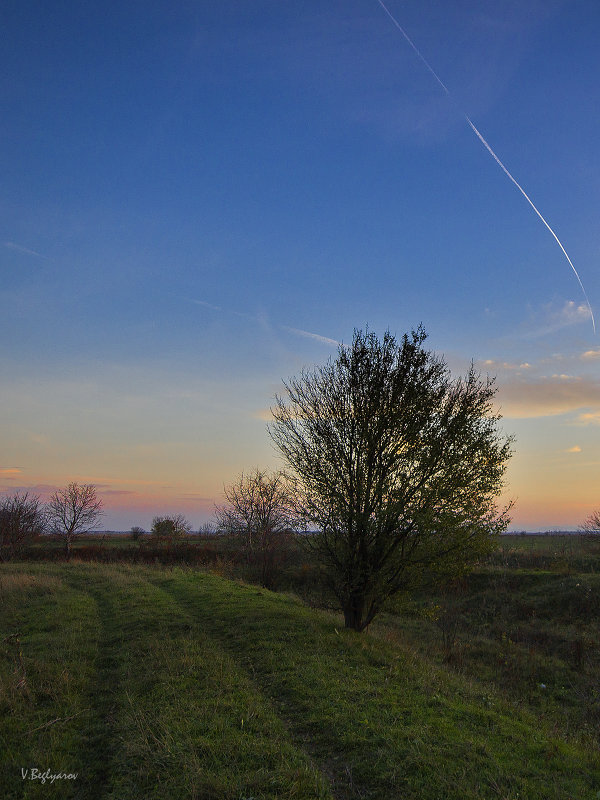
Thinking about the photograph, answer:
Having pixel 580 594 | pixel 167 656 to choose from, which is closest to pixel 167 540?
pixel 580 594

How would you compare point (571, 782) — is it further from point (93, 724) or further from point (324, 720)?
point (93, 724)

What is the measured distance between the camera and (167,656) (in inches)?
472

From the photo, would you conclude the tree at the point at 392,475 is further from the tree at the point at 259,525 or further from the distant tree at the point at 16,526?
the distant tree at the point at 16,526

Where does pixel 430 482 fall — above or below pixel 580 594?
above

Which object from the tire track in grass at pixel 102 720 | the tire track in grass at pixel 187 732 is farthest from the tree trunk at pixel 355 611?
the tire track in grass at pixel 102 720

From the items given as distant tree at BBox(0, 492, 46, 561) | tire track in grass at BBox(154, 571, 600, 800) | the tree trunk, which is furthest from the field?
distant tree at BBox(0, 492, 46, 561)

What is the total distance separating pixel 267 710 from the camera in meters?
9.06

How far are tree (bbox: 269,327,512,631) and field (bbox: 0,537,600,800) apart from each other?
182 cm

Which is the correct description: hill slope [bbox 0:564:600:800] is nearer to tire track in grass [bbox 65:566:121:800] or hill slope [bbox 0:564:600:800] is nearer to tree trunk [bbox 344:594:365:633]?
tire track in grass [bbox 65:566:121:800]

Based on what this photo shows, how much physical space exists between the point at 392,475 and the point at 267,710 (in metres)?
8.39

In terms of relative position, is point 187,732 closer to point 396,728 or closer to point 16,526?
point 396,728

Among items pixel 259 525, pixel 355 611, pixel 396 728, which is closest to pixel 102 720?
pixel 396 728

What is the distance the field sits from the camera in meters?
6.75

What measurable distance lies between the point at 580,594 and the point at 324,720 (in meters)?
23.8
